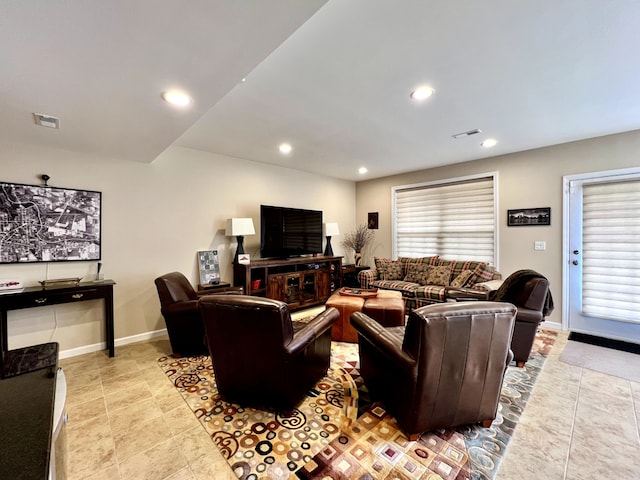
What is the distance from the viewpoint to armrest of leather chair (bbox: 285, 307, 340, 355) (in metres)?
1.87

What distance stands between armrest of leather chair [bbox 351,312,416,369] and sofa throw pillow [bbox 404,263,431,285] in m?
2.65

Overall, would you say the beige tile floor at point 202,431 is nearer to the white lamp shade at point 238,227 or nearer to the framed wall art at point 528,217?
the white lamp shade at point 238,227

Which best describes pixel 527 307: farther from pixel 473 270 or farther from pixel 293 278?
pixel 293 278

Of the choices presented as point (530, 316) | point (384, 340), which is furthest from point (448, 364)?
point (530, 316)

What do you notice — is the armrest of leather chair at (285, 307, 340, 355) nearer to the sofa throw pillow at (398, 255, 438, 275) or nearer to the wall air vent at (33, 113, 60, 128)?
the wall air vent at (33, 113, 60, 128)

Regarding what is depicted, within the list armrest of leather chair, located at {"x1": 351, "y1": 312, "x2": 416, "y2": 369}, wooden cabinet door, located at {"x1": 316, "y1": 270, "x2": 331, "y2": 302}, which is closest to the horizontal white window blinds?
armrest of leather chair, located at {"x1": 351, "y1": 312, "x2": 416, "y2": 369}

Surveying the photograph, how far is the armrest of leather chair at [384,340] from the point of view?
166 centimetres

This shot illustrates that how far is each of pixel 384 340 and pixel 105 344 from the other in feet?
11.0

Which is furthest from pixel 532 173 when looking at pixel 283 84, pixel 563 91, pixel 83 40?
pixel 83 40

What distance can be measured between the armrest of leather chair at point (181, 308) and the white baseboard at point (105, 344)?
981 mm

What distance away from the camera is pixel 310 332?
2.05 meters

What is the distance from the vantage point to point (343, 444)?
174 centimetres

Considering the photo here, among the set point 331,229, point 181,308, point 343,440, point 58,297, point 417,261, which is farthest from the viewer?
point 331,229

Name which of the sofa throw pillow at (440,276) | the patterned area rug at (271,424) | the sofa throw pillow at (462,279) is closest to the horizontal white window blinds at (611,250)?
the sofa throw pillow at (462,279)
